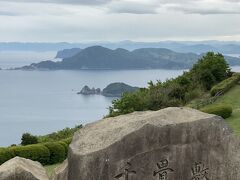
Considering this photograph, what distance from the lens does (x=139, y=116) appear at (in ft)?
32.4

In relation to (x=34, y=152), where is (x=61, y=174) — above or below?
above

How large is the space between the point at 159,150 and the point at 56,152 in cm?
1352

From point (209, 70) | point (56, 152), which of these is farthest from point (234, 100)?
point (56, 152)

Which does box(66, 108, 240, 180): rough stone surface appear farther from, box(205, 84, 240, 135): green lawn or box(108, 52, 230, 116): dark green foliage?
box(108, 52, 230, 116): dark green foliage

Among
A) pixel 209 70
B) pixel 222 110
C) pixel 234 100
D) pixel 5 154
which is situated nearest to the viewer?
pixel 5 154

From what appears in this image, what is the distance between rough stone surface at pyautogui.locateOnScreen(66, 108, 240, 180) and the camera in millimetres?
9055

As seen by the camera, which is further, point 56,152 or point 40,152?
point 56,152

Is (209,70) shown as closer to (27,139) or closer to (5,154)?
(27,139)

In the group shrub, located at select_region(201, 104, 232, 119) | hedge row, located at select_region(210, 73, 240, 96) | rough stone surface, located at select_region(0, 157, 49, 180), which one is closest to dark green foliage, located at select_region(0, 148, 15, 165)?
rough stone surface, located at select_region(0, 157, 49, 180)

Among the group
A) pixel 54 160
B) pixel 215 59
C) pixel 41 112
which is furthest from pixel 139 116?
pixel 41 112

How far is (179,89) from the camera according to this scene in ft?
132

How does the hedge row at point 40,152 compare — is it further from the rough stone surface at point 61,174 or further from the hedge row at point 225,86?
the hedge row at point 225,86

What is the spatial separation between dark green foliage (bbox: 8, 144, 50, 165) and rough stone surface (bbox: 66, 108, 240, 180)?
1217cm

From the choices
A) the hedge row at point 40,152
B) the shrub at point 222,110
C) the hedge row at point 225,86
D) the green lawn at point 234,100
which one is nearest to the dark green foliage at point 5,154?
the hedge row at point 40,152
